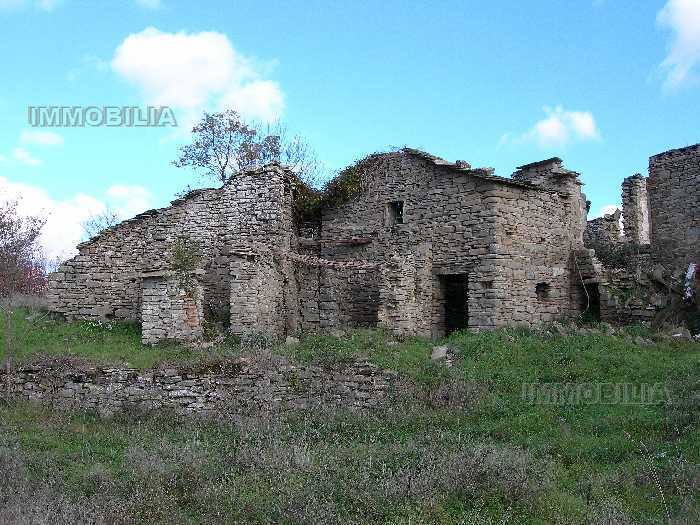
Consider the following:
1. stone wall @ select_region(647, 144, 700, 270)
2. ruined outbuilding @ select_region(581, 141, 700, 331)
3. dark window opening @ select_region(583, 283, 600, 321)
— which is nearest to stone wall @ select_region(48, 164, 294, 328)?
dark window opening @ select_region(583, 283, 600, 321)

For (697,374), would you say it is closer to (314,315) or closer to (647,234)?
(314,315)

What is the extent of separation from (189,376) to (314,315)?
21.3ft

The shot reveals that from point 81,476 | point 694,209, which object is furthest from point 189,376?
point 694,209

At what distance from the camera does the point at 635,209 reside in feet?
65.5

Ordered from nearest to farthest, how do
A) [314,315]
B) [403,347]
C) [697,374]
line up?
[697,374] → [403,347] → [314,315]

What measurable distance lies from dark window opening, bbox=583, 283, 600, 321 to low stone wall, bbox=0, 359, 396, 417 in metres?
8.11

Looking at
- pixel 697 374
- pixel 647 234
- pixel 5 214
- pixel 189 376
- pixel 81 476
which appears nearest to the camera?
pixel 81 476

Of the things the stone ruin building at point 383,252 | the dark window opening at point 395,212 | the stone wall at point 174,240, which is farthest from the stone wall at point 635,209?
the stone wall at point 174,240

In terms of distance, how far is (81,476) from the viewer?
7344 mm

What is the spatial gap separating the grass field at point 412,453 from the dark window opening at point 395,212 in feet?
16.8

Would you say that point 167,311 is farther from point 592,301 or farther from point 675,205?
point 675,205

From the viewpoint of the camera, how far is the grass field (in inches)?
250

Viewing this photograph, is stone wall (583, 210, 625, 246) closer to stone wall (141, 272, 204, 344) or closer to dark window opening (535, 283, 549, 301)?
dark window opening (535, 283, 549, 301)

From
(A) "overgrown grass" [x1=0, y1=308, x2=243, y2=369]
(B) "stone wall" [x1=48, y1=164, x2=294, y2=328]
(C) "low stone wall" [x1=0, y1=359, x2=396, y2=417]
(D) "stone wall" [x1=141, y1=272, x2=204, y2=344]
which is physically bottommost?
(C) "low stone wall" [x1=0, y1=359, x2=396, y2=417]
